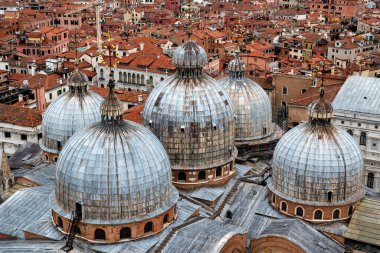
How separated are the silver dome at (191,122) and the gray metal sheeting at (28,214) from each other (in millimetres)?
6451

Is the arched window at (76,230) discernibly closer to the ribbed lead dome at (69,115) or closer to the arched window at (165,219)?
the arched window at (165,219)

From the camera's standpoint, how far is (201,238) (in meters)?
24.8

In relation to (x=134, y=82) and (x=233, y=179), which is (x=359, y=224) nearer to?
(x=233, y=179)

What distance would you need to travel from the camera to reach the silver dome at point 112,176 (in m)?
24.4

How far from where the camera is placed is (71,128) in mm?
33312

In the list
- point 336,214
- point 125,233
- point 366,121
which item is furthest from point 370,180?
point 125,233

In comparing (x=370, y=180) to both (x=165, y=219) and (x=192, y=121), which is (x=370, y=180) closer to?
(x=192, y=121)

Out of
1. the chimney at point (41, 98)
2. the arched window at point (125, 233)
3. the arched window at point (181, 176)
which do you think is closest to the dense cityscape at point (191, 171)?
the arched window at point (125, 233)

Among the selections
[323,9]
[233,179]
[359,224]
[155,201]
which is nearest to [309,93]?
[233,179]

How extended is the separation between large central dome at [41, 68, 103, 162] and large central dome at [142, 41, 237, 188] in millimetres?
4416

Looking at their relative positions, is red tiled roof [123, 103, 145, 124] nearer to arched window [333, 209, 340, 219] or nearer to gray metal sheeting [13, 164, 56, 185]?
gray metal sheeting [13, 164, 56, 185]

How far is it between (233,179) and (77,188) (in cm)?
1018

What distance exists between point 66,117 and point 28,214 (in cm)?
719

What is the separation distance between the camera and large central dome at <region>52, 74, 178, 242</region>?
24.4m
